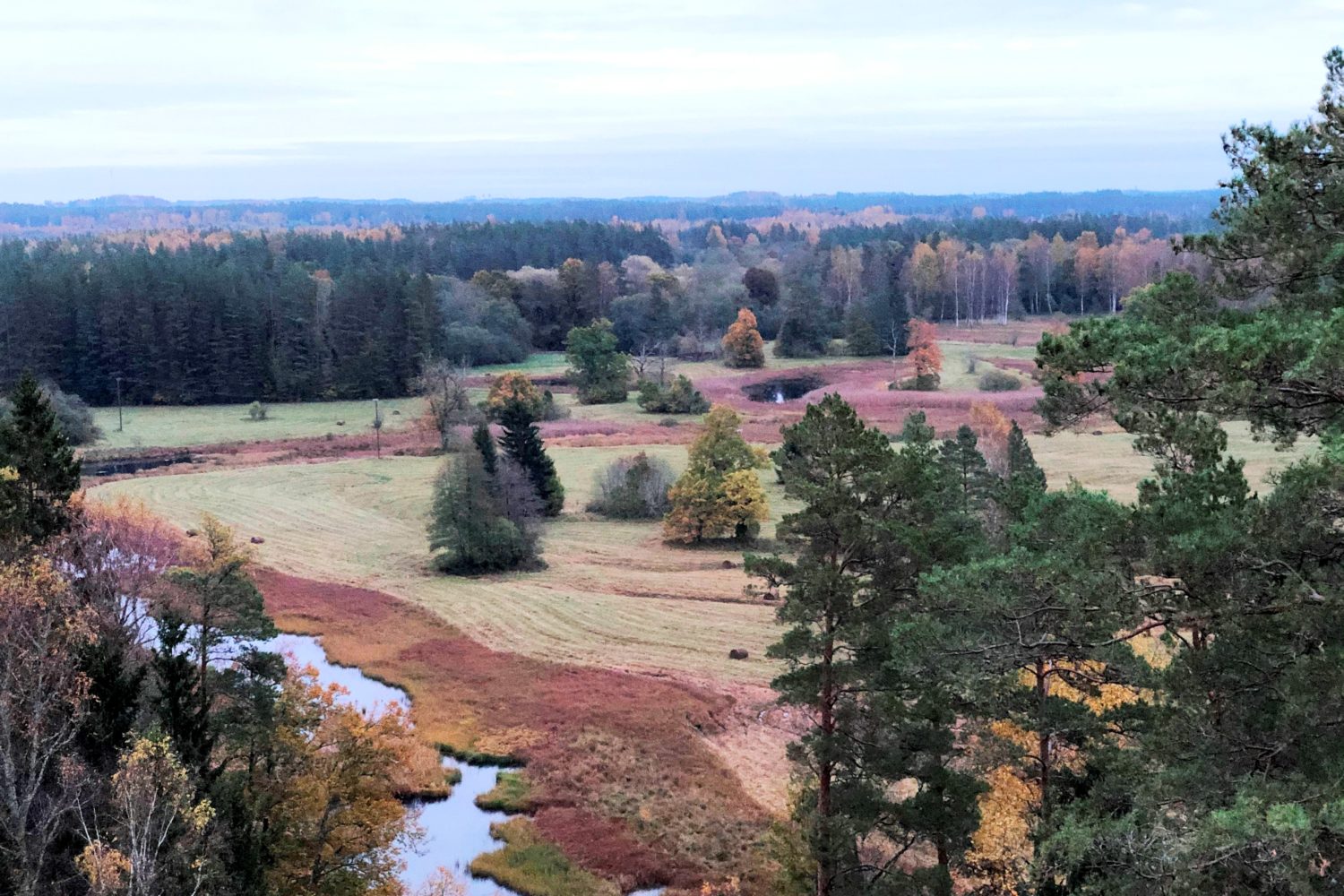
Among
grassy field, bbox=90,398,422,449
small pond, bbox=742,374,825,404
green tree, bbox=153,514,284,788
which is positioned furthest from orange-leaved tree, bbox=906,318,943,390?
green tree, bbox=153,514,284,788

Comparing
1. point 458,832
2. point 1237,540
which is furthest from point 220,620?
point 1237,540

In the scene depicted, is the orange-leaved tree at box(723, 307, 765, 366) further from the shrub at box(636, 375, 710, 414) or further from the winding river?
the winding river

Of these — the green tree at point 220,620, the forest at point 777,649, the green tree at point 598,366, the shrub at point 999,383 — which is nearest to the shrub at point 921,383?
the shrub at point 999,383

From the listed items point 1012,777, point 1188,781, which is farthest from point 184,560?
point 1188,781

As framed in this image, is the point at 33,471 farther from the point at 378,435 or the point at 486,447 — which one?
the point at 378,435

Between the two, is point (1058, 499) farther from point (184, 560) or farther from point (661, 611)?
point (661, 611)

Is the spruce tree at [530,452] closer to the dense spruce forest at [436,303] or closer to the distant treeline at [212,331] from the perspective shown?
the dense spruce forest at [436,303]

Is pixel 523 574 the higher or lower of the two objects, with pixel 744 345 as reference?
lower
